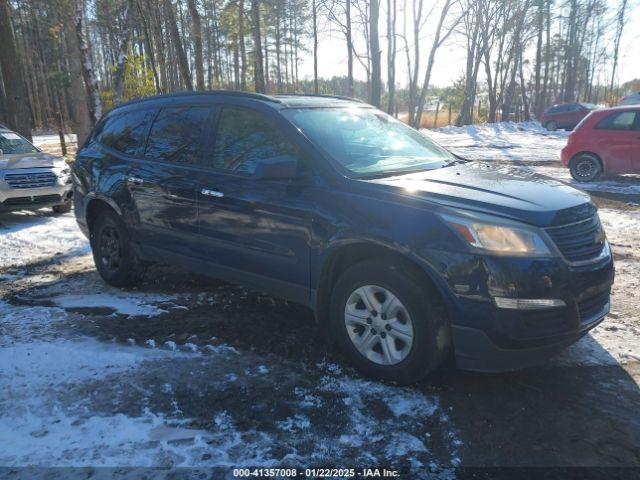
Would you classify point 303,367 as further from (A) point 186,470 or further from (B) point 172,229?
(B) point 172,229

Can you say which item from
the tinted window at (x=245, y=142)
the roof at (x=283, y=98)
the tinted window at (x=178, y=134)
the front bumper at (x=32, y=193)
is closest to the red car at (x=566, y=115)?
the front bumper at (x=32, y=193)

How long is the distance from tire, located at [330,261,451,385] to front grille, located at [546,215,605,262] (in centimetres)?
80

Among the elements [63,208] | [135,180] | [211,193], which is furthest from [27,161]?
[211,193]

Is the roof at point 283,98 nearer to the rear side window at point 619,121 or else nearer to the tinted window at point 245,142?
the tinted window at point 245,142

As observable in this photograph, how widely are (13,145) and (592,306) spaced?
10041 millimetres

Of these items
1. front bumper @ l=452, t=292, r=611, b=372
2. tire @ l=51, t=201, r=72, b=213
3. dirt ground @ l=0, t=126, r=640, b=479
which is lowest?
dirt ground @ l=0, t=126, r=640, b=479

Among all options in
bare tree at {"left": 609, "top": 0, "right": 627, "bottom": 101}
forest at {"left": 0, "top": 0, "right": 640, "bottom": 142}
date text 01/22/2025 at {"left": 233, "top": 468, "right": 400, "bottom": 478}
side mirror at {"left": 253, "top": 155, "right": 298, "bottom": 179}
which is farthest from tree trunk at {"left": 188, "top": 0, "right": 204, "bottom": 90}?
bare tree at {"left": 609, "top": 0, "right": 627, "bottom": 101}

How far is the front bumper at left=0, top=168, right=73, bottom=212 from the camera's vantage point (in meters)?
8.30

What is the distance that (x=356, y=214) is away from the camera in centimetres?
333

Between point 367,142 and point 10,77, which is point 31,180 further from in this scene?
point 367,142

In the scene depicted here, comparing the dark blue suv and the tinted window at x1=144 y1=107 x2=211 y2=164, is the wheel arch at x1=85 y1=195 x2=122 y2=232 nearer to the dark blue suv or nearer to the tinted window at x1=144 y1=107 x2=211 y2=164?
the dark blue suv

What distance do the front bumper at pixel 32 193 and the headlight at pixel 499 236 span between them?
7.84 metres

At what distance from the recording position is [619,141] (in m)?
10.9

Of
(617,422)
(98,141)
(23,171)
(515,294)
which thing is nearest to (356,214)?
(515,294)
